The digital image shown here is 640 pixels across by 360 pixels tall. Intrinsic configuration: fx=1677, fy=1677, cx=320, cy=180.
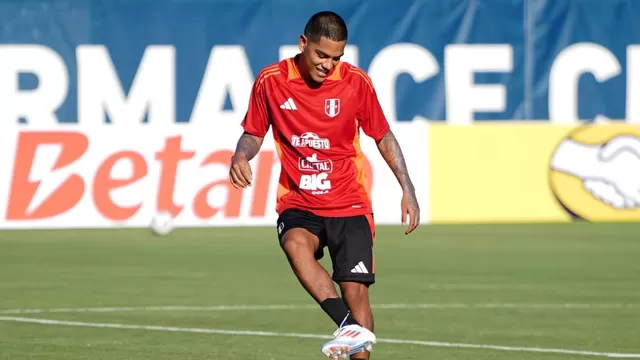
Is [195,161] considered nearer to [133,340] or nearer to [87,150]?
[87,150]

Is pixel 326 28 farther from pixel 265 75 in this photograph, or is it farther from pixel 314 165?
pixel 314 165

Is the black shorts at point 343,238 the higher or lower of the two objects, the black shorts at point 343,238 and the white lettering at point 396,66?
the lower

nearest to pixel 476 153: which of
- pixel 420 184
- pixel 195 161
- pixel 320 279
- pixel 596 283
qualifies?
pixel 420 184

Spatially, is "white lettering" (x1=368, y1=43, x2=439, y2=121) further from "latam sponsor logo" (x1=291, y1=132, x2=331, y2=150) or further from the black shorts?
"latam sponsor logo" (x1=291, y1=132, x2=331, y2=150)

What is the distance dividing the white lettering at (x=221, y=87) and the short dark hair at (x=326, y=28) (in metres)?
20.2

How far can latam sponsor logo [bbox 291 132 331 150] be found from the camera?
937 cm

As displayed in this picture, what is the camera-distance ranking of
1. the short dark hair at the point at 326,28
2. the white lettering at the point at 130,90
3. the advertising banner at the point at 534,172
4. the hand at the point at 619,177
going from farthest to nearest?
the white lettering at the point at 130,90 < the advertising banner at the point at 534,172 < the hand at the point at 619,177 < the short dark hair at the point at 326,28

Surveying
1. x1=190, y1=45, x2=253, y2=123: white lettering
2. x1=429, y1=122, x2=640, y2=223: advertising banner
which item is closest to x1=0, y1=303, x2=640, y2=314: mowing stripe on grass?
x1=429, y1=122, x2=640, y2=223: advertising banner

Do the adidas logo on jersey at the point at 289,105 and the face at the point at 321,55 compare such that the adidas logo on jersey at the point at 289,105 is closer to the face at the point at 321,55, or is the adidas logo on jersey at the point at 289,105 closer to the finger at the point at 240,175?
the face at the point at 321,55

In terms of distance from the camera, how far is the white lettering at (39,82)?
28641 mm

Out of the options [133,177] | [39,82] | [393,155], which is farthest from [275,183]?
[393,155]

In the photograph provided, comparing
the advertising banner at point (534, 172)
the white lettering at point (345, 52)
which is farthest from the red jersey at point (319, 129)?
the white lettering at point (345, 52)

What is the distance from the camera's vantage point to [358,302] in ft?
30.9

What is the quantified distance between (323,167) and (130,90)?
65.9 ft
